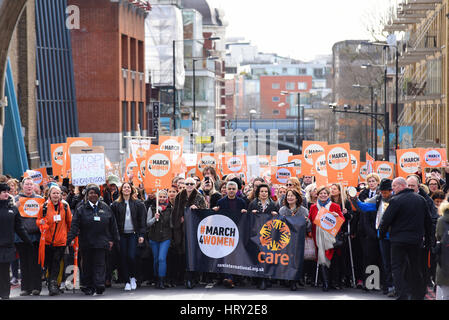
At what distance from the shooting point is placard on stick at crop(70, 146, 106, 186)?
56.4 ft

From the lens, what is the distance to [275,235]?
50.5 feet

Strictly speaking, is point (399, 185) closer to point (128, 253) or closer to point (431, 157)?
point (128, 253)

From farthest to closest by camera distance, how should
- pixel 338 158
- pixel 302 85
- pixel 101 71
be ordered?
1. pixel 302 85
2. pixel 101 71
3. pixel 338 158

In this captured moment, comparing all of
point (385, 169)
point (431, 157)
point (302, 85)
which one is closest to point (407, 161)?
point (385, 169)

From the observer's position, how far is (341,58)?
112000mm

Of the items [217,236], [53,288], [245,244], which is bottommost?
[53,288]

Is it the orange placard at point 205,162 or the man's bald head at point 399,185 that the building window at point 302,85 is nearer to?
the orange placard at point 205,162

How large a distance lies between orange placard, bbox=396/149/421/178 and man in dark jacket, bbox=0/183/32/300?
537 inches

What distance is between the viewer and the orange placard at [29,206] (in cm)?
1508

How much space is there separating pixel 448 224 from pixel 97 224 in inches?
218

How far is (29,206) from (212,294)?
10.5 ft

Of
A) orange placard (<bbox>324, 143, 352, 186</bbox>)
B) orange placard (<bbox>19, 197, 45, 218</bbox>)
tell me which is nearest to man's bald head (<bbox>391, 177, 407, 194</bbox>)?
orange placard (<bbox>324, 143, 352, 186</bbox>)

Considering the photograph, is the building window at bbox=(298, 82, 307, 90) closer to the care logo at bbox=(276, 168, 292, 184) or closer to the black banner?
the care logo at bbox=(276, 168, 292, 184)

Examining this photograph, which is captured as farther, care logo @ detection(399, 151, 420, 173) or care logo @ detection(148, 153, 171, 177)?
care logo @ detection(399, 151, 420, 173)
